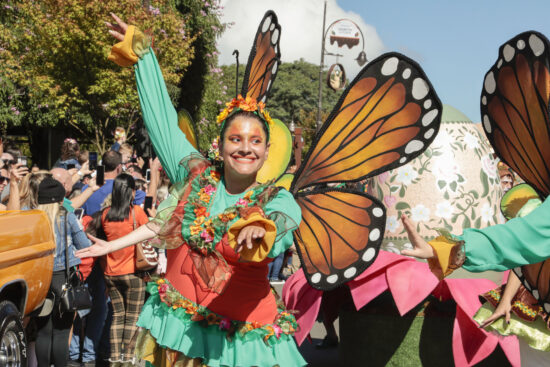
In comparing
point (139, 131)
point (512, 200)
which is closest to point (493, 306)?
point (512, 200)

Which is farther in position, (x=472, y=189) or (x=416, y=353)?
(x=472, y=189)

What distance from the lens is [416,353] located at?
13.7ft

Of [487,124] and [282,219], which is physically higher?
[487,124]

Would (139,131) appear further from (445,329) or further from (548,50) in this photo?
(548,50)

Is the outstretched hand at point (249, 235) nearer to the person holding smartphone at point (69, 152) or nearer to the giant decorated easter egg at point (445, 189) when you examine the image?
the giant decorated easter egg at point (445, 189)

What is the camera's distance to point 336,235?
3240 millimetres

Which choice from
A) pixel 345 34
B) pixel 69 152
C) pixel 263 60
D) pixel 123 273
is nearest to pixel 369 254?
pixel 263 60

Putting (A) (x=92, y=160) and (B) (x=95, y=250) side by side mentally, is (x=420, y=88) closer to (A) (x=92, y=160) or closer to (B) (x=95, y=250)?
(B) (x=95, y=250)

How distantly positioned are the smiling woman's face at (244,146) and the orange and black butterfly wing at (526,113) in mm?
1191

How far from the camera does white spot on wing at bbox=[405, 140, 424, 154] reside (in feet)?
10.3

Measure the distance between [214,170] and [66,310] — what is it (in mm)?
2371

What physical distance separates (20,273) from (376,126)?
2473 mm

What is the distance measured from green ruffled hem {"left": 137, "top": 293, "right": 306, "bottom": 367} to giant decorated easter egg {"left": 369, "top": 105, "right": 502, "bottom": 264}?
189 cm

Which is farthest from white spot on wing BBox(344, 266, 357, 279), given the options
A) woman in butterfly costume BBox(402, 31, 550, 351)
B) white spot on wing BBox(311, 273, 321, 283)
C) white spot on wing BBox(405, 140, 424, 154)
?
woman in butterfly costume BBox(402, 31, 550, 351)
